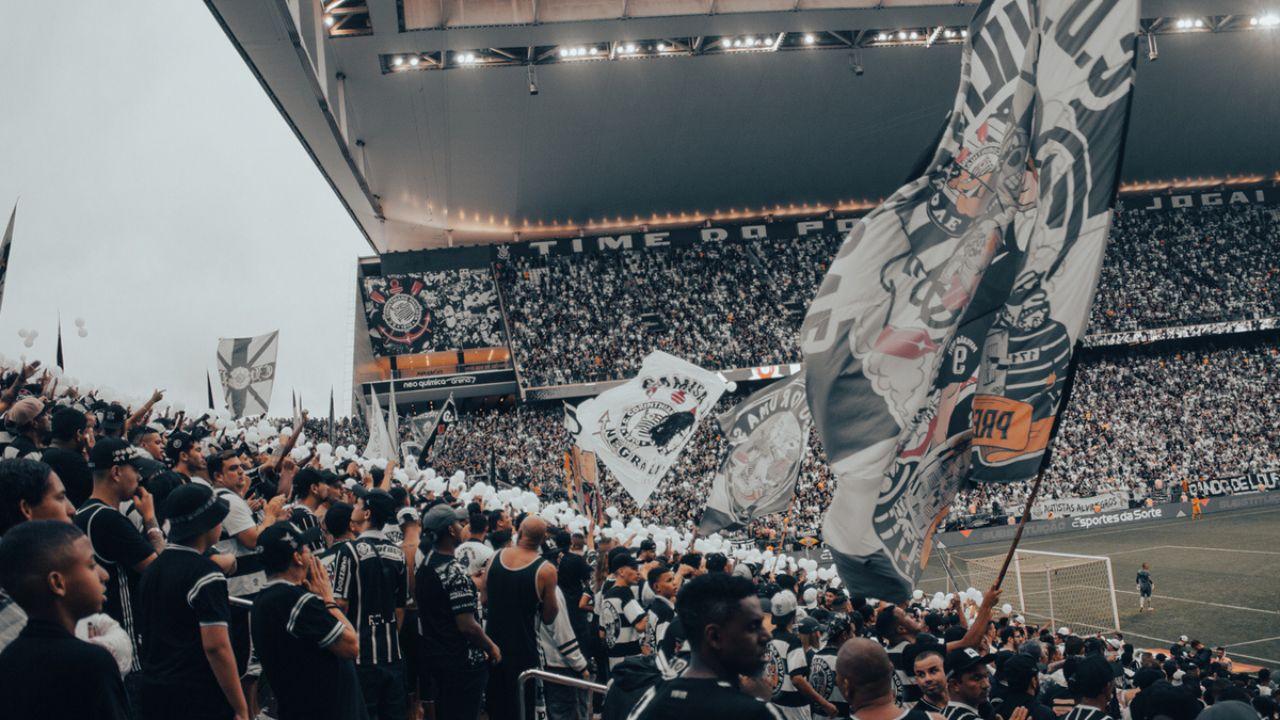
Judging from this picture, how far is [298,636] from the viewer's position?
4543mm

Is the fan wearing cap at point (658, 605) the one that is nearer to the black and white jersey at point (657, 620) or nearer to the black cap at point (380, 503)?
the black and white jersey at point (657, 620)

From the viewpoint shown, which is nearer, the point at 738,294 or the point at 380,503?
the point at 380,503

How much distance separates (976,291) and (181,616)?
4895 mm

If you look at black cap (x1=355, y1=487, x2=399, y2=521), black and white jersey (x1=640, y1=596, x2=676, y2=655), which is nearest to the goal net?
black and white jersey (x1=640, y1=596, x2=676, y2=655)

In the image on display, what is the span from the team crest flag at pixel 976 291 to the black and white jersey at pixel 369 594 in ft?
9.17

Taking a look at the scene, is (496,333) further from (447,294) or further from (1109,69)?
(1109,69)

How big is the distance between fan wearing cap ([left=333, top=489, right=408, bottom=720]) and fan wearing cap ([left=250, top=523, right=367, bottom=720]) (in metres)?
1.15

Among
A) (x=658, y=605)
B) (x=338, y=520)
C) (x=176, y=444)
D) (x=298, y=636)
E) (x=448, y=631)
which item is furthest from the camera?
(x=176, y=444)

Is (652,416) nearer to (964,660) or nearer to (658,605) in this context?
(658,605)

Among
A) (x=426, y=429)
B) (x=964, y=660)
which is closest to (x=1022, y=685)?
(x=964, y=660)

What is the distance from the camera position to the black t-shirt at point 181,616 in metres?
4.27

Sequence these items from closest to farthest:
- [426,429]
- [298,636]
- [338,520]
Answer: [298,636] < [338,520] < [426,429]

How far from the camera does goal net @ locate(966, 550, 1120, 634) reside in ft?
70.6

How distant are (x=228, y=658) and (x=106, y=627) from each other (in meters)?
0.80
